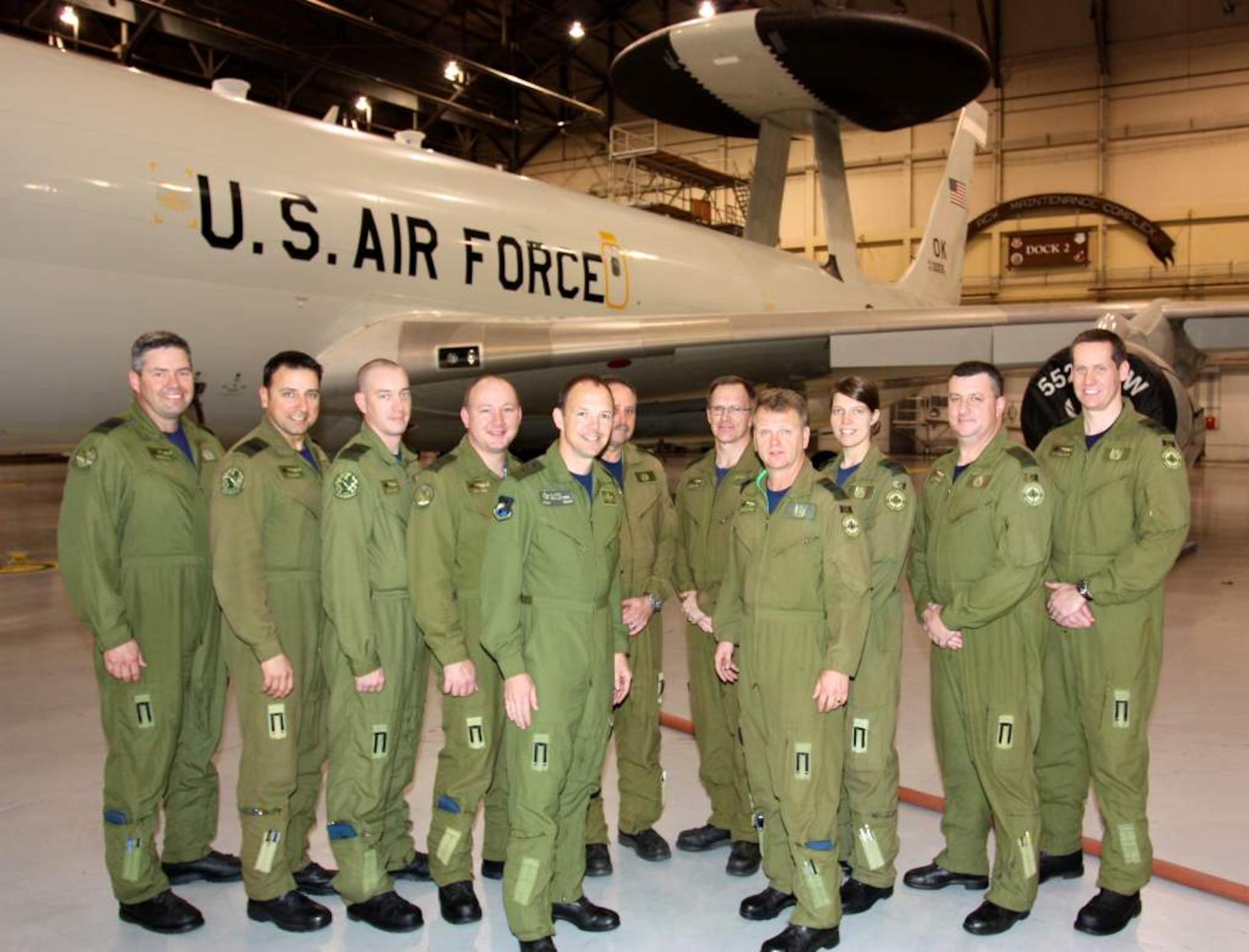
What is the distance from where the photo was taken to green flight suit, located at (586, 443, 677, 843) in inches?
130

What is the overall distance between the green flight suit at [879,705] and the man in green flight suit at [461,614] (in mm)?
1027

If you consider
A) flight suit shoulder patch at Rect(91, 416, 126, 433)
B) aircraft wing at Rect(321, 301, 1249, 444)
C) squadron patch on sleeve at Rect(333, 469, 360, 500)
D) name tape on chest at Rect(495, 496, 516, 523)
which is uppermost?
aircraft wing at Rect(321, 301, 1249, 444)

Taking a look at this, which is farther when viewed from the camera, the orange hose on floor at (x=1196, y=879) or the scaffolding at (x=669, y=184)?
the scaffolding at (x=669, y=184)

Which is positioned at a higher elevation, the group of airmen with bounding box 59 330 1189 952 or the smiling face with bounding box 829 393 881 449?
the smiling face with bounding box 829 393 881 449

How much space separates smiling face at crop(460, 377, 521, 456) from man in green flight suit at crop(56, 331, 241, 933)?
842mm

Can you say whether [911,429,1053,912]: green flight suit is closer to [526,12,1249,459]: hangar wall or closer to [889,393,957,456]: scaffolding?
[889,393,957,456]: scaffolding

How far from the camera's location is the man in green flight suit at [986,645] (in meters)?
2.74

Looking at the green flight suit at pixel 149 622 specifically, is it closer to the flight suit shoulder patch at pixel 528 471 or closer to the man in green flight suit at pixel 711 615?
the flight suit shoulder patch at pixel 528 471

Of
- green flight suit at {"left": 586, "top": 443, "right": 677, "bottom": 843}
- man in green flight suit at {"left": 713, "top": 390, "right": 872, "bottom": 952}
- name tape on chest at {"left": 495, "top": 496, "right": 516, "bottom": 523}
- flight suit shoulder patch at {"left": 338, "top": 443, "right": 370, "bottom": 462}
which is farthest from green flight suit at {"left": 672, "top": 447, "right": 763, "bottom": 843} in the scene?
flight suit shoulder patch at {"left": 338, "top": 443, "right": 370, "bottom": 462}

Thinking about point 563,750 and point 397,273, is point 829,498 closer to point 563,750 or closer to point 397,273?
point 563,750

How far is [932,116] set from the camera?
12.4 m

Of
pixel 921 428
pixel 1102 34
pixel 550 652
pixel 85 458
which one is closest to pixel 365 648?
pixel 550 652

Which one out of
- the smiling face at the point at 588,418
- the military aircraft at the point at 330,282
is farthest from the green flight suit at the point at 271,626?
the military aircraft at the point at 330,282

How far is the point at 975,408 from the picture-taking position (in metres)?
2.90
